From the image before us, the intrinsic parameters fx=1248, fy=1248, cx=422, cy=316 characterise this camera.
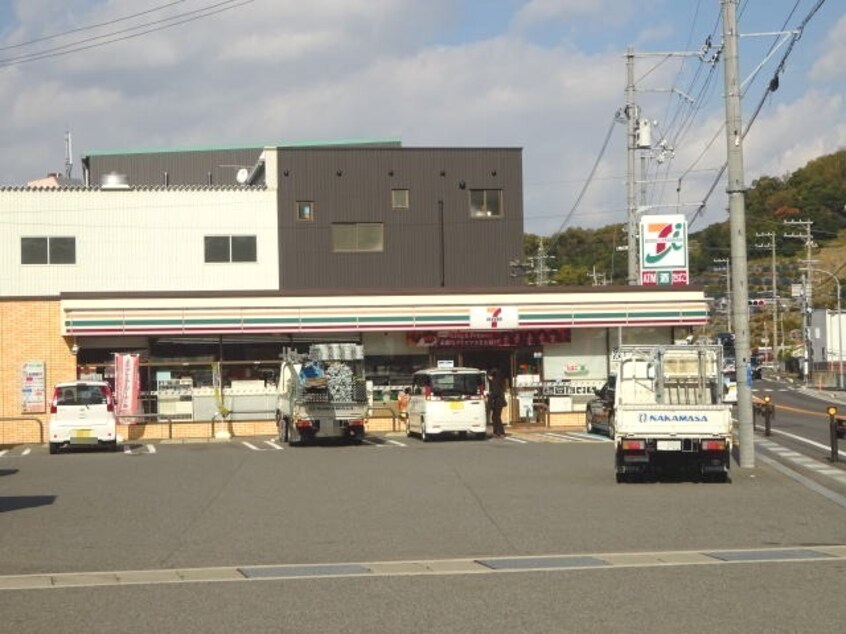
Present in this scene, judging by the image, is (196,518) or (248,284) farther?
(248,284)

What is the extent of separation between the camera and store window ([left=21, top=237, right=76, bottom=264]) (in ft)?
149

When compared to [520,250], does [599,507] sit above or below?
below

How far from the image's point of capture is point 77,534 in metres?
15.2

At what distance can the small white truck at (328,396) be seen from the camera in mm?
32500

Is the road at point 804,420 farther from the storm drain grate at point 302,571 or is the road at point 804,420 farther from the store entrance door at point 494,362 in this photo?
the storm drain grate at point 302,571

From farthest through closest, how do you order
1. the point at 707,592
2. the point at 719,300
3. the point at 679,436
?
the point at 719,300, the point at 679,436, the point at 707,592

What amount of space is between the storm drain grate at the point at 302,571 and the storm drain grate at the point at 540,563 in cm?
127

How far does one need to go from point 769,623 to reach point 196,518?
9.49 m

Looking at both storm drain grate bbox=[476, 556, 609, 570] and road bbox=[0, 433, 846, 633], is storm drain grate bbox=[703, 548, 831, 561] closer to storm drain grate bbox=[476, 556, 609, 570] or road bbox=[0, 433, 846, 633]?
road bbox=[0, 433, 846, 633]

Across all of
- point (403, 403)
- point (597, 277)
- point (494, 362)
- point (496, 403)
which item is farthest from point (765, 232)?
point (496, 403)

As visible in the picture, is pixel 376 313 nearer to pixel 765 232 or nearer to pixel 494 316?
pixel 494 316

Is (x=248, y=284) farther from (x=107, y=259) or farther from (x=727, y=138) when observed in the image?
(x=727, y=138)

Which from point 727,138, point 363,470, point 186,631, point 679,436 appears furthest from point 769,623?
point 727,138

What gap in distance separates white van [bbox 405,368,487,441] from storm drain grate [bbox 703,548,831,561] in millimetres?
21421
